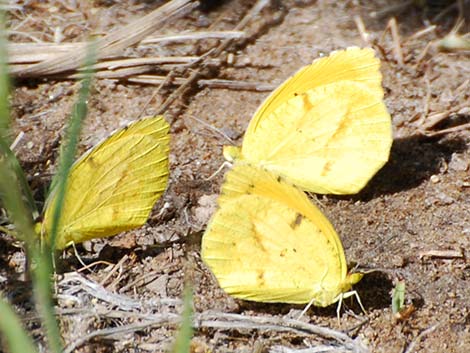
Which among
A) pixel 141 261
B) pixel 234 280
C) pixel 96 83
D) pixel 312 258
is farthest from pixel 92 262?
pixel 96 83

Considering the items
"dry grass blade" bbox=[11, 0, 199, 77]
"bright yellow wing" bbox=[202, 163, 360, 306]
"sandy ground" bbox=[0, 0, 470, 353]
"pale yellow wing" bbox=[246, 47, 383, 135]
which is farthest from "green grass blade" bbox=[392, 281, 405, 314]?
"dry grass blade" bbox=[11, 0, 199, 77]

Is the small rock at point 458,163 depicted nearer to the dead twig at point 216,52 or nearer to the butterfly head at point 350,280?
the butterfly head at point 350,280

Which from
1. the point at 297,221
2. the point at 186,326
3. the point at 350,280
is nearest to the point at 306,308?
the point at 350,280

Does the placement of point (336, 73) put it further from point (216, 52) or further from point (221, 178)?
point (216, 52)

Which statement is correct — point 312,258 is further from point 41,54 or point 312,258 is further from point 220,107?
point 41,54

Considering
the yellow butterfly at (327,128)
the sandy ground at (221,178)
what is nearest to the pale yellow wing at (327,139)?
the yellow butterfly at (327,128)
